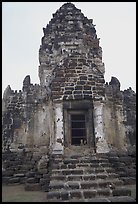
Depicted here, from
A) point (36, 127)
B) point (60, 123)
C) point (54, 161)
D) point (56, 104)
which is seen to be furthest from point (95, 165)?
point (36, 127)

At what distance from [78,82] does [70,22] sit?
385 cm

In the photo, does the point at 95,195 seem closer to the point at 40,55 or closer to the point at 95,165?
the point at 95,165

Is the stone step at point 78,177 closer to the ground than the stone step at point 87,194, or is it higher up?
higher up

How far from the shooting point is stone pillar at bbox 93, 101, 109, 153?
937 centimetres

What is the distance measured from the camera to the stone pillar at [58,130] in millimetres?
9234

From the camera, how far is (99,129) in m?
9.65

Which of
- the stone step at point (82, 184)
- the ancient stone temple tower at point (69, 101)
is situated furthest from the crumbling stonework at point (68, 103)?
the stone step at point (82, 184)

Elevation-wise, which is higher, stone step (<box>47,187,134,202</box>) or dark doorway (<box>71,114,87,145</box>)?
dark doorway (<box>71,114,87,145</box>)

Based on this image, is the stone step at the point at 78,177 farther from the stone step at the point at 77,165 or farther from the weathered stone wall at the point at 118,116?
the weathered stone wall at the point at 118,116

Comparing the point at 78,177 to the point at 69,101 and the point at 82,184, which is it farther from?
the point at 69,101

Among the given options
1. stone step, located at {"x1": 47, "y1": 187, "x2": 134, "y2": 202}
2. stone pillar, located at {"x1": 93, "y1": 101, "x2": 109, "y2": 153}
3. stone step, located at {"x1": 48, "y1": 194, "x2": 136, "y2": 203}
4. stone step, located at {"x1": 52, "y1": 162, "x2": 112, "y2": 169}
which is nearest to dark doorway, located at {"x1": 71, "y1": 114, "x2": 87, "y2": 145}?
stone pillar, located at {"x1": 93, "y1": 101, "x2": 109, "y2": 153}

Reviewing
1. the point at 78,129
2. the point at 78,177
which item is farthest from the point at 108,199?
the point at 78,129

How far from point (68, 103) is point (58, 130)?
115 centimetres

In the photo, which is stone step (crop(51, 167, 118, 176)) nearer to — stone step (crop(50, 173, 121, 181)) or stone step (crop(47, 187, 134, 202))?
stone step (crop(50, 173, 121, 181))
